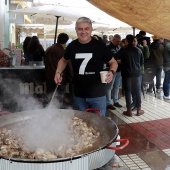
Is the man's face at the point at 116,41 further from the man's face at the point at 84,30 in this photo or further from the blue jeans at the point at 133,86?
the man's face at the point at 84,30

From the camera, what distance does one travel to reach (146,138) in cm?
464

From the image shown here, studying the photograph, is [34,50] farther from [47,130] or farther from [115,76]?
[47,130]

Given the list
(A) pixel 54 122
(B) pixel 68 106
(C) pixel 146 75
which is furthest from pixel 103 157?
(C) pixel 146 75

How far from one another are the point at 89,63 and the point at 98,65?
0.13 meters

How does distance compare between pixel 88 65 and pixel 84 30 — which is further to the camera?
pixel 88 65

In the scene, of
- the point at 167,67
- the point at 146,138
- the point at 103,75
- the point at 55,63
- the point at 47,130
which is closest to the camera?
the point at 47,130

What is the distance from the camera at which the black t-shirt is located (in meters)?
3.16

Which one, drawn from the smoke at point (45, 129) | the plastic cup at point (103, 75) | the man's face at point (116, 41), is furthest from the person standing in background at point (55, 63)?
the smoke at point (45, 129)

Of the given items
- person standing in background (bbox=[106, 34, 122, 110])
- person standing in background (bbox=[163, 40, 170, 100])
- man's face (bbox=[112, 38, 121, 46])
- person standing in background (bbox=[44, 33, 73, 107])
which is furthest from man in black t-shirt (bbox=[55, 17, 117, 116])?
person standing in background (bbox=[163, 40, 170, 100])

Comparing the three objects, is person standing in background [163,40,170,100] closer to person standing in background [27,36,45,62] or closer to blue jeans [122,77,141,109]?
blue jeans [122,77,141,109]

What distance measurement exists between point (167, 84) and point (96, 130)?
6115mm

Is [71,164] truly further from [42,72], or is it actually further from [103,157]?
[42,72]

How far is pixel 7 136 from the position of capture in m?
2.28

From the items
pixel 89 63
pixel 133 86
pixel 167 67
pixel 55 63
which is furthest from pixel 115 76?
pixel 89 63
